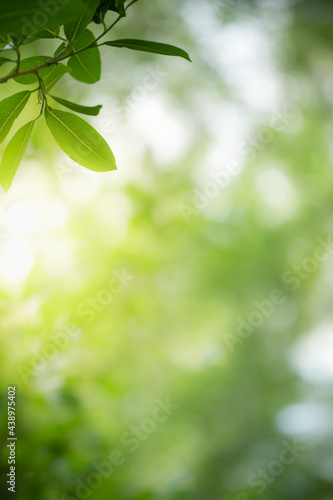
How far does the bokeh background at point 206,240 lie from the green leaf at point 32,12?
50.4 inches

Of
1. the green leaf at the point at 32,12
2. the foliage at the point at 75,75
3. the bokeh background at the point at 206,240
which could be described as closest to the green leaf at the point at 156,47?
the foliage at the point at 75,75

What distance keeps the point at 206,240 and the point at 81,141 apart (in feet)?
6.70

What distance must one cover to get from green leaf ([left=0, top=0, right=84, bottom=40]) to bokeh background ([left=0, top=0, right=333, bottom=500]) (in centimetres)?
128

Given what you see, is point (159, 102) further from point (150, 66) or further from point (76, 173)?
point (76, 173)

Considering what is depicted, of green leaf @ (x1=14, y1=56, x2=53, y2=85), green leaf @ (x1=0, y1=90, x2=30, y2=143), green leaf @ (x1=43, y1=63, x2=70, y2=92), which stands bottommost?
green leaf @ (x1=0, y1=90, x2=30, y2=143)

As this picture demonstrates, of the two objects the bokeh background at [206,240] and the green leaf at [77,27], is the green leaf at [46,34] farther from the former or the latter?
the bokeh background at [206,240]

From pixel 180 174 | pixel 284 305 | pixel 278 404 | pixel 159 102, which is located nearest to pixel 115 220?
pixel 180 174

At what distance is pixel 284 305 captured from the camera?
2.49 metres

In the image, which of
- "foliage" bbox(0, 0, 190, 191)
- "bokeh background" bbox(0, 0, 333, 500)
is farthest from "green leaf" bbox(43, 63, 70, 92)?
"bokeh background" bbox(0, 0, 333, 500)

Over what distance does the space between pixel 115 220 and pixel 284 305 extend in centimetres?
114

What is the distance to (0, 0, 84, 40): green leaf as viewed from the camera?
335 mm

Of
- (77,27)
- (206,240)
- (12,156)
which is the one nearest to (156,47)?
(77,27)

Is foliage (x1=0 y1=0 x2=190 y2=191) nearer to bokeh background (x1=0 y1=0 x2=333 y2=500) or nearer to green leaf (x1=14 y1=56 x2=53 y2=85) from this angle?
green leaf (x1=14 y1=56 x2=53 y2=85)

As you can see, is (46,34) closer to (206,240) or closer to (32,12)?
(32,12)
